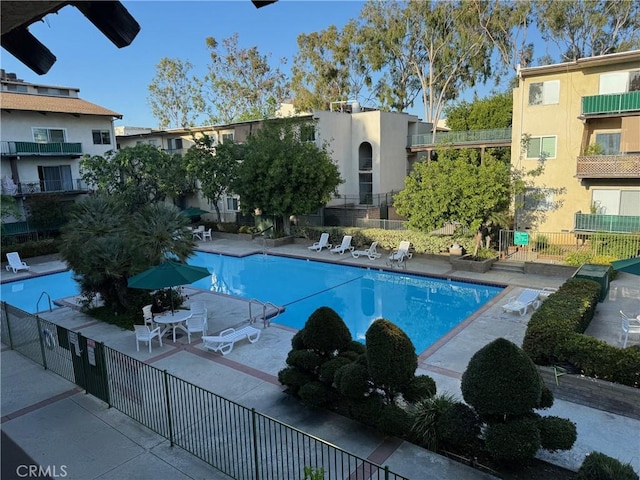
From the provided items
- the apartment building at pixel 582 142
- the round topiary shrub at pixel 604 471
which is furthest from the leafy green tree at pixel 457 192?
the round topiary shrub at pixel 604 471

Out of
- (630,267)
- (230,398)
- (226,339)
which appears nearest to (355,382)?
(230,398)

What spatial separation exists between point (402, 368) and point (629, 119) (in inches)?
731

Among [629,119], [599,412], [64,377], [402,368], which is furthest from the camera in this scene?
[629,119]

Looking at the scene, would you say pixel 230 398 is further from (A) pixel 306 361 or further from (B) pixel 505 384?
(B) pixel 505 384

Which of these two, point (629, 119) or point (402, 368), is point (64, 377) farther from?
point (629, 119)

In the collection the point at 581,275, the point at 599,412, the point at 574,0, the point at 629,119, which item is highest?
the point at 574,0

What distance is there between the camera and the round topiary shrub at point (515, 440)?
226 inches

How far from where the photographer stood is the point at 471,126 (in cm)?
3934

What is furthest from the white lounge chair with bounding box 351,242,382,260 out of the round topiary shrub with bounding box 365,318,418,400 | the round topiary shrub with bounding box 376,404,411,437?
the round topiary shrub with bounding box 376,404,411,437

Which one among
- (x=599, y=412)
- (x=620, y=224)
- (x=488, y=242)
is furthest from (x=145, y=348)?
(x=620, y=224)

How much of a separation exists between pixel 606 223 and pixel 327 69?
33554mm

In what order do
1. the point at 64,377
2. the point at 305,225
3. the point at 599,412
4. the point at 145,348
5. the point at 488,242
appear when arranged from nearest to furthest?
1. the point at 599,412
2. the point at 64,377
3. the point at 145,348
4. the point at 488,242
5. the point at 305,225

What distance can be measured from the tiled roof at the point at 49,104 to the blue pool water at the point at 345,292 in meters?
13.1

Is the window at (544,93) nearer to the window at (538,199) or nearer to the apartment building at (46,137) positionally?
the window at (538,199)
